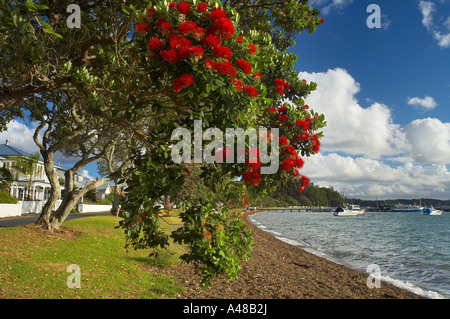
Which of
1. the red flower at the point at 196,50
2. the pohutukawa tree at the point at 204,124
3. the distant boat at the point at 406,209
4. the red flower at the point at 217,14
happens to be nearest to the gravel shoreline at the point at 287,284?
the pohutukawa tree at the point at 204,124

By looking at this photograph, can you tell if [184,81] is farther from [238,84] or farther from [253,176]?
[253,176]

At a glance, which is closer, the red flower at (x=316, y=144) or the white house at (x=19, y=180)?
the red flower at (x=316, y=144)

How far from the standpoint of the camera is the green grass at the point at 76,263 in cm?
717

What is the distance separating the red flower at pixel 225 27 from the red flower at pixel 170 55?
2.09 feet

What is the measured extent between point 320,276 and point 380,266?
7060mm

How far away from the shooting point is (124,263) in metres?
11.2

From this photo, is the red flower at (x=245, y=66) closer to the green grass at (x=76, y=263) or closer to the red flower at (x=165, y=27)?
the red flower at (x=165, y=27)
